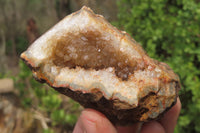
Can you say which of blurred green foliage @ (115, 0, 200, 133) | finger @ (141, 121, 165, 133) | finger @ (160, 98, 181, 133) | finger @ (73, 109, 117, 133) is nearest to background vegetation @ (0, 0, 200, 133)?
blurred green foliage @ (115, 0, 200, 133)

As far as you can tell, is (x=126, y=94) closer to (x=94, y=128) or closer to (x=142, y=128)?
(x=94, y=128)

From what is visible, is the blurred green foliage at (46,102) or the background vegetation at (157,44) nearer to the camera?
the background vegetation at (157,44)

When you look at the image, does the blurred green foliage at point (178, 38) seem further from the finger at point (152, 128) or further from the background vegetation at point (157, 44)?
the finger at point (152, 128)

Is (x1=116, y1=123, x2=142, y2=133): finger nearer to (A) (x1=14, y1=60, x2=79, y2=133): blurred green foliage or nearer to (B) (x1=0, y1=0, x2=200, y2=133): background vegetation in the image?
(B) (x1=0, y1=0, x2=200, y2=133): background vegetation

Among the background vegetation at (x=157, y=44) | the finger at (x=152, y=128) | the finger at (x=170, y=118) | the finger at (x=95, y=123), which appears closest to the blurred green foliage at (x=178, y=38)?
the background vegetation at (x=157, y=44)

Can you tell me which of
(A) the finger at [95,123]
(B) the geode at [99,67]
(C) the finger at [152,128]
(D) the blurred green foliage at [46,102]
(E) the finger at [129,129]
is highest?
(B) the geode at [99,67]
